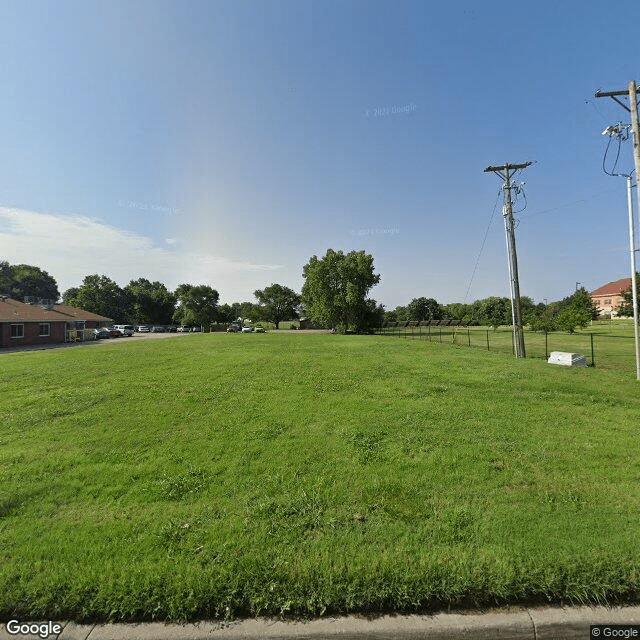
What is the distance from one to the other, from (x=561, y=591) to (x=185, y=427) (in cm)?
509

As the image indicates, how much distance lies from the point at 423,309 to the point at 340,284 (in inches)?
2577

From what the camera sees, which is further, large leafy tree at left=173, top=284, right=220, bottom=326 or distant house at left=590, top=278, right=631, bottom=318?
distant house at left=590, top=278, right=631, bottom=318

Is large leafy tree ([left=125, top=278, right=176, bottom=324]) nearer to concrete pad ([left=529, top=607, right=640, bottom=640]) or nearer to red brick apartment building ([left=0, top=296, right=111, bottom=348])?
red brick apartment building ([left=0, top=296, right=111, bottom=348])

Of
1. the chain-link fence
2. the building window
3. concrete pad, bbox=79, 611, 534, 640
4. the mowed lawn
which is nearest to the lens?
concrete pad, bbox=79, 611, 534, 640

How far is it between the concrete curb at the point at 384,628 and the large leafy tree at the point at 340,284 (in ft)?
132

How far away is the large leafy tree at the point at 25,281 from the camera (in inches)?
2867

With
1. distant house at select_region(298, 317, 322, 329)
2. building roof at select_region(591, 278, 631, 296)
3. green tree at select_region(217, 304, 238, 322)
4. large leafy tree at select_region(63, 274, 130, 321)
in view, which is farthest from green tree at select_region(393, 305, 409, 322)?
large leafy tree at select_region(63, 274, 130, 321)

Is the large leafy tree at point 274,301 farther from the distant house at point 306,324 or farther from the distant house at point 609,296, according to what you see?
the distant house at point 609,296

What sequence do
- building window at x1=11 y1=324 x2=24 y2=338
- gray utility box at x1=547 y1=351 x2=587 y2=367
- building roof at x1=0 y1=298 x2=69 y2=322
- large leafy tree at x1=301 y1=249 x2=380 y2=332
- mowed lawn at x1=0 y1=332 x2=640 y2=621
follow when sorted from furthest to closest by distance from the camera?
large leafy tree at x1=301 y1=249 x2=380 y2=332, building roof at x1=0 y1=298 x2=69 y2=322, building window at x1=11 y1=324 x2=24 y2=338, gray utility box at x1=547 y1=351 x2=587 y2=367, mowed lawn at x1=0 y1=332 x2=640 y2=621

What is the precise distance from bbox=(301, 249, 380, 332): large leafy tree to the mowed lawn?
3673 centimetres

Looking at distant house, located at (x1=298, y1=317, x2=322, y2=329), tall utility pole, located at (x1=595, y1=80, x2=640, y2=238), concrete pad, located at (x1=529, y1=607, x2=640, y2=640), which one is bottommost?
concrete pad, located at (x1=529, y1=607, x2=640, y2=640)

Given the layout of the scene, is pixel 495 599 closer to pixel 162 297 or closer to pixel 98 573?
pixel 98 573

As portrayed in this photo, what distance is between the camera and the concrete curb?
2020 millimetres
